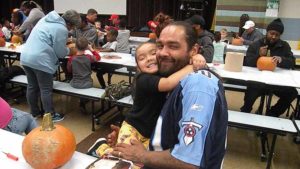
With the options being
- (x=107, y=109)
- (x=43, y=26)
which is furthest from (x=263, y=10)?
(x=43, y=26)

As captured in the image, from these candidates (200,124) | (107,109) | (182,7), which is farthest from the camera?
(182,7)

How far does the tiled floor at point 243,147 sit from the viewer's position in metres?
2.96

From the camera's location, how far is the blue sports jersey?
994 millimetres

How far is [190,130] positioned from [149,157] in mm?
240

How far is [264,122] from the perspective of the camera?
277 cm

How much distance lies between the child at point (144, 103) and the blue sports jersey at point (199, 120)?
377 millimetres

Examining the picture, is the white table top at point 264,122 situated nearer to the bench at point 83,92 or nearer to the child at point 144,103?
the child at point 144,103

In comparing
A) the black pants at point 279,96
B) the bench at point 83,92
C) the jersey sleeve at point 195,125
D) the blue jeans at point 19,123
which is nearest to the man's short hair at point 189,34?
the jersey sleeve at point 195,125

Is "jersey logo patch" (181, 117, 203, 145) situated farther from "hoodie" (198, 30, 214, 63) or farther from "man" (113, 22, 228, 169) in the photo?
"hoodie" (198, 30, 214, 63)

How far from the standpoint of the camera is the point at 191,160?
1.01 metres

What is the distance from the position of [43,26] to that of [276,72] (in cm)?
306

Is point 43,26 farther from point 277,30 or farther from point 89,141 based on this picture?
point 277,30

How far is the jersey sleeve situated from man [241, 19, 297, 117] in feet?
9.46

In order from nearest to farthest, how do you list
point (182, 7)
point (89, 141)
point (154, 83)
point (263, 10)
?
1. point (154, 83)
2. point (89, 141)
3. point (263, 10)
4. point (182, 7)
